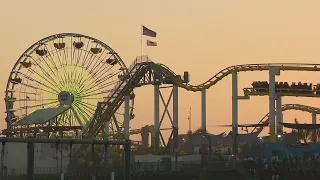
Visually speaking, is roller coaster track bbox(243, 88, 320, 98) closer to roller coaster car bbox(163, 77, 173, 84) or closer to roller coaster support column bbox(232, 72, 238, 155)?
roller coaster support column bbox(232, 72, 238, 155)

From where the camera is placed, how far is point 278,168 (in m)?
57.8

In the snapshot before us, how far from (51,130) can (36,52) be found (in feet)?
35.7

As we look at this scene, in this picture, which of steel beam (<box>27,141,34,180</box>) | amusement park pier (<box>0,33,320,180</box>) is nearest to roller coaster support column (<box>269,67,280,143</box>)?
amusement park pier (<box>0,33,320,180</box>)

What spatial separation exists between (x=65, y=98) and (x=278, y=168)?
137 ft

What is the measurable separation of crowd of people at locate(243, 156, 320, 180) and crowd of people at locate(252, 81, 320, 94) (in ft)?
61.4

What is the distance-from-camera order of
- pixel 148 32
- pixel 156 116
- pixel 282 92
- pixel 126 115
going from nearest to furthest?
pixel 282 92 < pixel 156 116 < pixel 148 32 < pixel 126 115

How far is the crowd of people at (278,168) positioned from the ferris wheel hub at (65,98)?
120 ft

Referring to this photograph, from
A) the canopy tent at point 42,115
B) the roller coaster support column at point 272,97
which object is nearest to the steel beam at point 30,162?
the roller coaster support column at point 272,97

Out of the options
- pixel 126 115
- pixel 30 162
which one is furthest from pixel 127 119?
pixel 30 162

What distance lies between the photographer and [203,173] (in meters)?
59.2

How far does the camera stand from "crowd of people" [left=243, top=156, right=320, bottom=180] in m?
56.3

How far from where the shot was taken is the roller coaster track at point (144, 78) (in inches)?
3204

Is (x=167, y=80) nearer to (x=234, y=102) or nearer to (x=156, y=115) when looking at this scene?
(x=156, y=115)

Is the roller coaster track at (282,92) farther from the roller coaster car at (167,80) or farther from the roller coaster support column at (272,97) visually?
the roller coaster car at (167,80)
